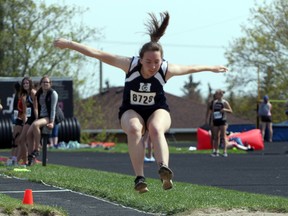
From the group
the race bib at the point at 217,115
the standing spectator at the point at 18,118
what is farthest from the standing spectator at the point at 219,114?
the standing spectator at the point at 18,118

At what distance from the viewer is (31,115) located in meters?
19.1

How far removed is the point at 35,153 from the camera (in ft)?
61.9

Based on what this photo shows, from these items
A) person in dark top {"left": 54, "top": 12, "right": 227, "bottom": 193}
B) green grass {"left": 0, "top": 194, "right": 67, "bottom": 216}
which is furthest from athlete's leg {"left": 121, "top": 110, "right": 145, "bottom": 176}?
green grass {"left": 0, "top": 194, "right": 67, "bottom": 216}

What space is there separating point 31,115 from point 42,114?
31 cm

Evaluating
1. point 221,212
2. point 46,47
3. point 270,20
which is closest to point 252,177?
point 221,212

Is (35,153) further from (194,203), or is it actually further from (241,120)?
(241,120)

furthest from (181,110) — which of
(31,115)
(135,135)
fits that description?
(135,135)

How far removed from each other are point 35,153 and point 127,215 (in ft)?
27.5

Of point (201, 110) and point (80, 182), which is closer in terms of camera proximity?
point (80, 182)

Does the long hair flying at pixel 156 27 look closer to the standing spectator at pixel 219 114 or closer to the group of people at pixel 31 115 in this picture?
the group of people at pixel 31 115

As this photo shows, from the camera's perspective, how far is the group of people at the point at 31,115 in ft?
61.5

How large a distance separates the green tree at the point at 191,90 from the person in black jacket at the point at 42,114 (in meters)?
92.8

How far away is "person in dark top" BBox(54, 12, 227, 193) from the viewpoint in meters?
10.6

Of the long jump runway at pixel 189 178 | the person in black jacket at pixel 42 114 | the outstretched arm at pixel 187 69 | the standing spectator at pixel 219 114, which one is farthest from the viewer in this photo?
the standing spectator at pixel 219 114
